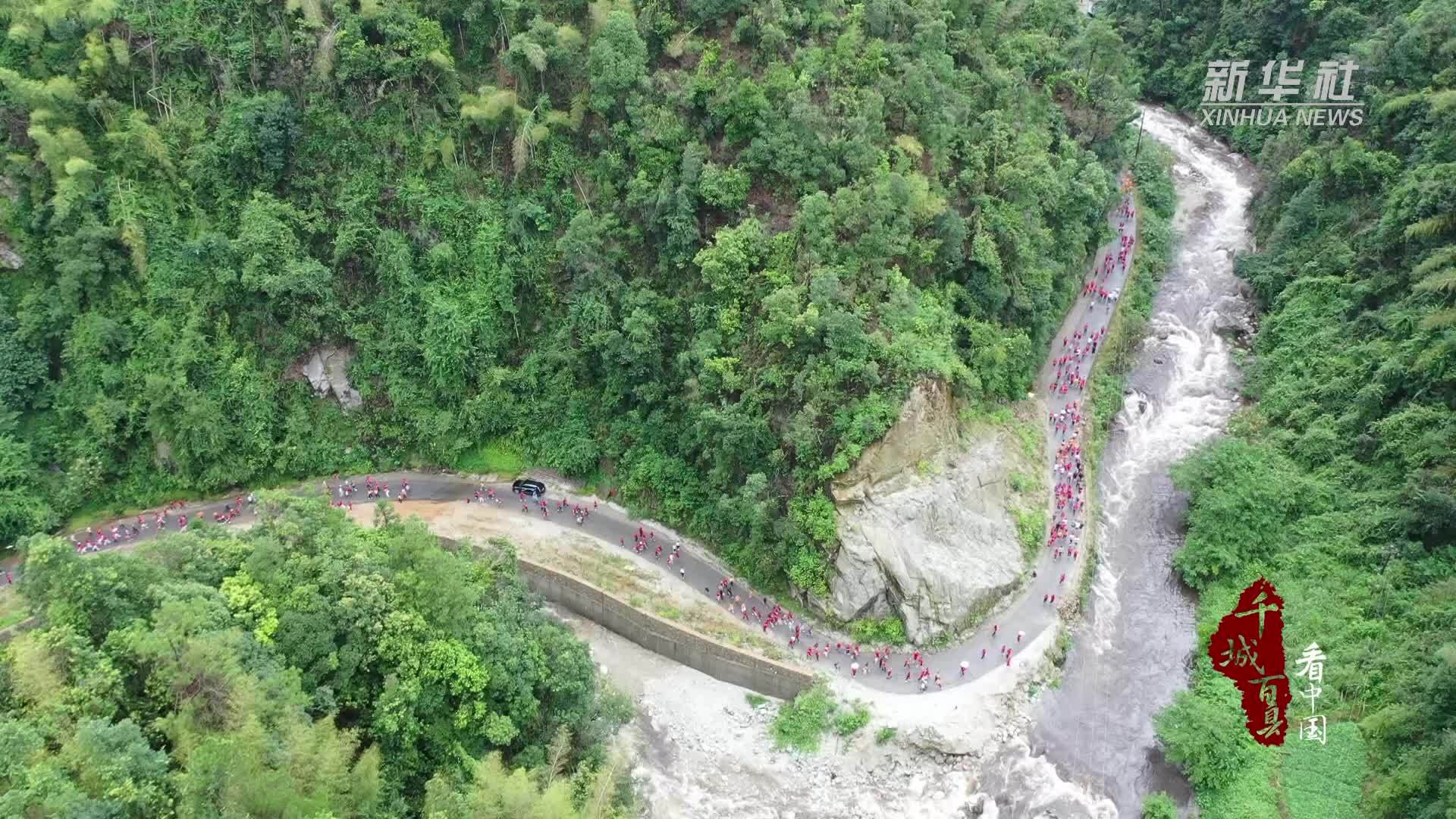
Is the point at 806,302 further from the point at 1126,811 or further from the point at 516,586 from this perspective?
the point at 1126,811

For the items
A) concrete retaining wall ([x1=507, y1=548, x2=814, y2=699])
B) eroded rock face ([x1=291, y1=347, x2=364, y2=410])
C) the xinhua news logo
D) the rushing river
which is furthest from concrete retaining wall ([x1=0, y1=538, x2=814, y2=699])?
the xinhua news logo

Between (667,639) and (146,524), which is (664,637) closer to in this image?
(667,639)

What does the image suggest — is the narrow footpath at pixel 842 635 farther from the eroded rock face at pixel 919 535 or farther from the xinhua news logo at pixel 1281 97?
the xinhua news logo at pixel 1281 97

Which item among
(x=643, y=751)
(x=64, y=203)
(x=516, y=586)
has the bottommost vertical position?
(x=643, y=751)

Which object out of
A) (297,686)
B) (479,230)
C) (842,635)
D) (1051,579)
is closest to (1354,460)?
(1051,579)

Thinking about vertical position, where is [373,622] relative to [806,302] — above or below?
below

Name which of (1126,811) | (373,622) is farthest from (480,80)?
(1126,811)
